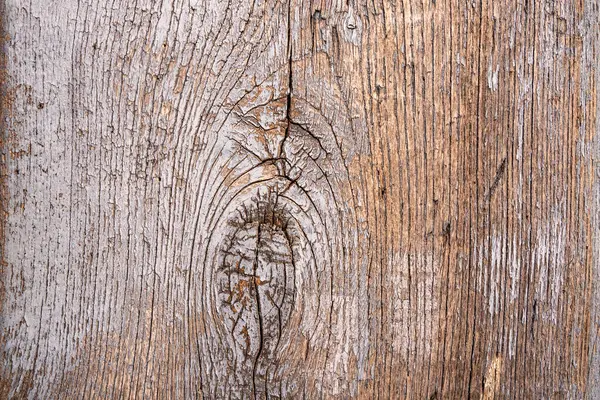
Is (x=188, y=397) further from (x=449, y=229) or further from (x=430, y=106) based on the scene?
(x=430, y=106)

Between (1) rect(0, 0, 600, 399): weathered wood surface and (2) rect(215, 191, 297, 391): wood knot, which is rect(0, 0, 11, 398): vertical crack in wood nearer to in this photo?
(1) rect(0, 0, 600, 399): weathered wood surface

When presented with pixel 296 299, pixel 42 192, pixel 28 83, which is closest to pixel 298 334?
pixel 296 299

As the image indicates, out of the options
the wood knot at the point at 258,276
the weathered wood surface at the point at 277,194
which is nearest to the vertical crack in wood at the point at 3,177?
the weathered wood surface at the point at 277,194

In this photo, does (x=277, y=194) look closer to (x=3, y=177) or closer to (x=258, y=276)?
(x=258, y=276)

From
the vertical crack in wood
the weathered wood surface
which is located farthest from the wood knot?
the vertical crack in wood

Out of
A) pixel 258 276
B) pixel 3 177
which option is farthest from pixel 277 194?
pixel 3 177

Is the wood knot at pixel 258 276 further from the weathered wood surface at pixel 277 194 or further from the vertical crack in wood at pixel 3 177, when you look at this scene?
the vertical crack in wood at pixel 3 177

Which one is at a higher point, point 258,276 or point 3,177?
point 3,177

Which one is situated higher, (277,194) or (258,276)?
(277,194)
